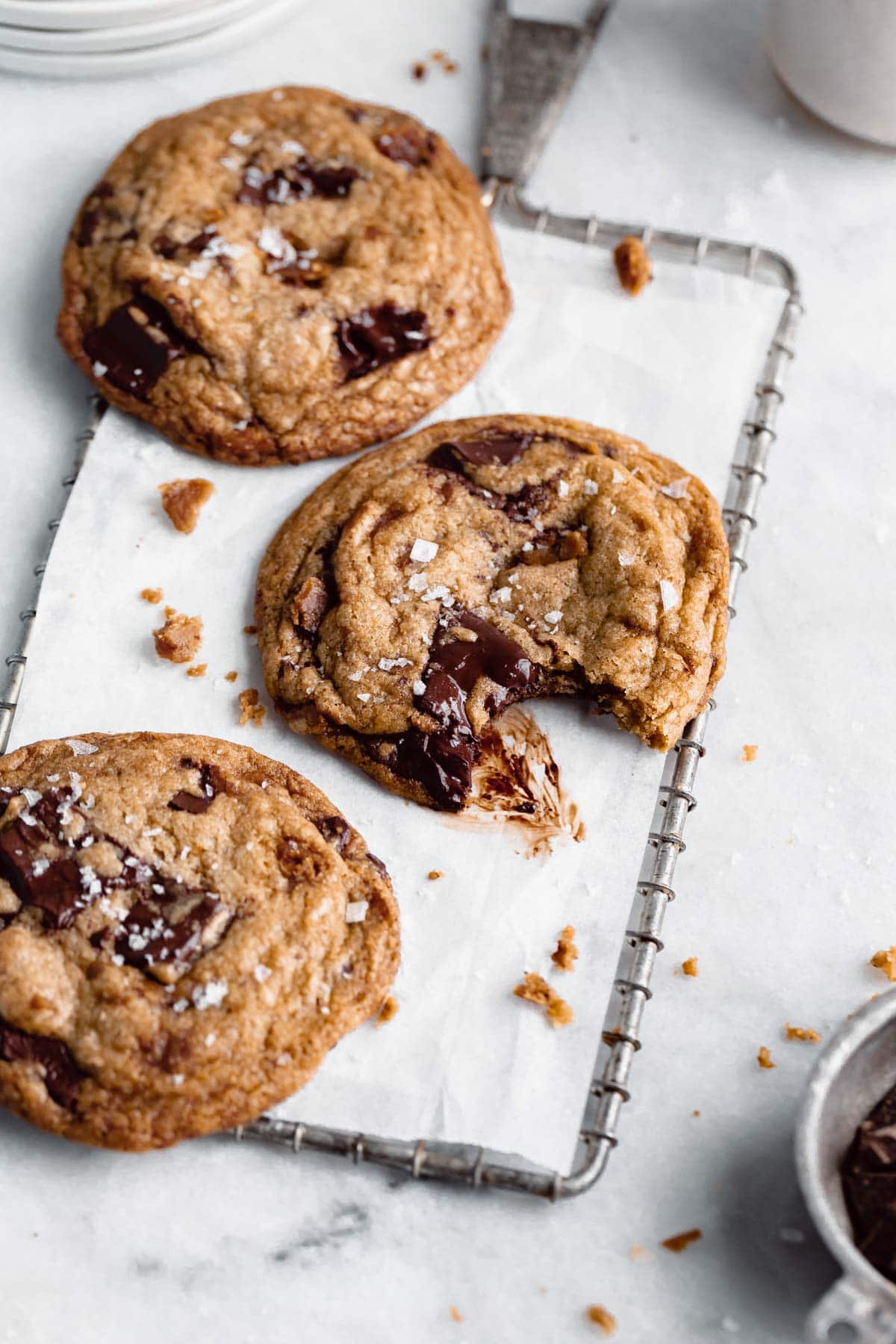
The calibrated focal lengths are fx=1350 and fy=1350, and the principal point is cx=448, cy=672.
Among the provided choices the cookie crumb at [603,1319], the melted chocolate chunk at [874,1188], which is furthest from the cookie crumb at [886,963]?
the cookie crumb at [603,1319]

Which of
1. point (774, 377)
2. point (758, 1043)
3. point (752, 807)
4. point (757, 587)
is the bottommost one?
point (758, 1043)

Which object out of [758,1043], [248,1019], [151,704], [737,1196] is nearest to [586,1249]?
[737,1196]

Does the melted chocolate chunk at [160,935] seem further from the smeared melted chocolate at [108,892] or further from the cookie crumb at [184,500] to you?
the cookie crumb at [184,500]

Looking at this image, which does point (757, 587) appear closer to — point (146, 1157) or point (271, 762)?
point (271, 762)

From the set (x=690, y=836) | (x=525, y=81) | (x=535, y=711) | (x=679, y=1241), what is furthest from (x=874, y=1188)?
(x=525, y=81)

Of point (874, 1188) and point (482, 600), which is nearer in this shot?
point (874, 1188)

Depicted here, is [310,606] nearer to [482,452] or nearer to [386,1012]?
[482,452]
